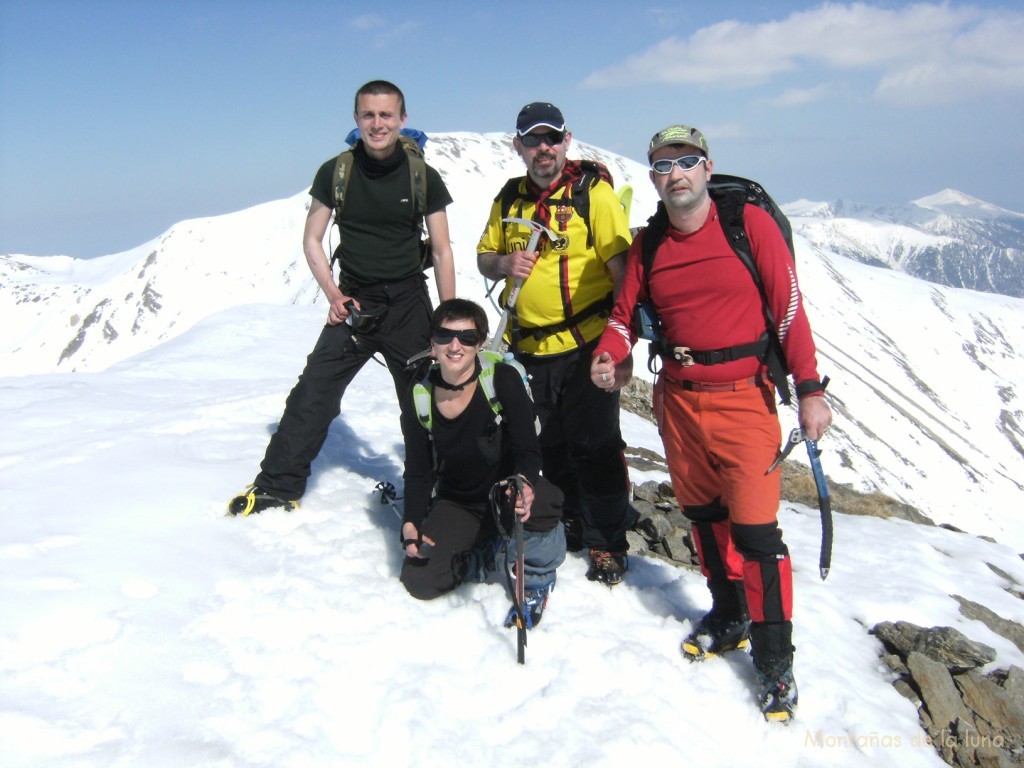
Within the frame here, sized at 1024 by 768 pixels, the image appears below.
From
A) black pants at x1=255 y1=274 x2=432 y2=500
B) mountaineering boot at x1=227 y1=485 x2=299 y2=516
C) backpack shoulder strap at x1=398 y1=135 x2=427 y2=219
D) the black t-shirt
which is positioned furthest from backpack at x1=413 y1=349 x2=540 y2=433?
mountaineering boot at x1=227 y1=485 x2=299 y2=516

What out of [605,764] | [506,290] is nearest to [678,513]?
[506,290]

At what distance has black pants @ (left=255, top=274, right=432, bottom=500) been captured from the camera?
21.6ft

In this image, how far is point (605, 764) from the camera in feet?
14.2

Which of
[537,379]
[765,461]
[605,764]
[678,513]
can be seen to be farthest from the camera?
[678,513]

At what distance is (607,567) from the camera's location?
249 inches

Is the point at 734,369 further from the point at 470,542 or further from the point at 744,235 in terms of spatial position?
the point at 470,542

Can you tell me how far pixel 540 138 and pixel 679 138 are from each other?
55.9 inches

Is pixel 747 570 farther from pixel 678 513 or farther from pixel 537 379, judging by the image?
pixel 678 513

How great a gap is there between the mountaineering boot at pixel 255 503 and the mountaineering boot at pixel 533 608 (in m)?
Answer: 2.53

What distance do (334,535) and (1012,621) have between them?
23.4 feet

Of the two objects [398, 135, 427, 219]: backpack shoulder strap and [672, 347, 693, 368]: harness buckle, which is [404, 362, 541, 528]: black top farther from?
[398, 135, 427, 219]: backpack shoulder strap

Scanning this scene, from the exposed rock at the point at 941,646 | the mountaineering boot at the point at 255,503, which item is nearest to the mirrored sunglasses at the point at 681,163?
the mountaineering boot at the point at 255,503

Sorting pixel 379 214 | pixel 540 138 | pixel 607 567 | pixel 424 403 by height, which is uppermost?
pixel 540 138

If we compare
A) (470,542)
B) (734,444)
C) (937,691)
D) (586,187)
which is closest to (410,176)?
(586,187)
